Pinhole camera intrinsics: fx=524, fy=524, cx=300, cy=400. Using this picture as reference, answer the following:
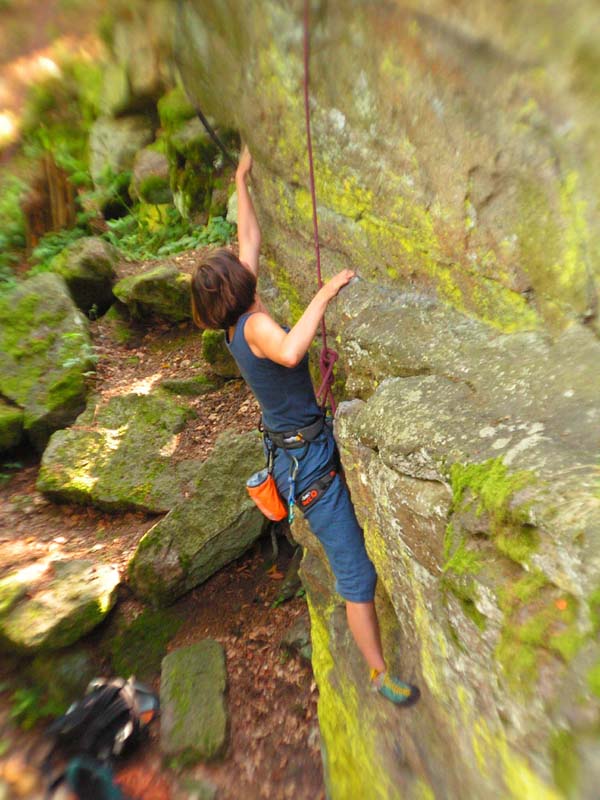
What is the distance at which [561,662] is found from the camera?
1.75m

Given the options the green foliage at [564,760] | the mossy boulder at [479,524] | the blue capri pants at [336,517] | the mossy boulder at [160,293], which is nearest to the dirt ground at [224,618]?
the mossy boulder at [160,293]

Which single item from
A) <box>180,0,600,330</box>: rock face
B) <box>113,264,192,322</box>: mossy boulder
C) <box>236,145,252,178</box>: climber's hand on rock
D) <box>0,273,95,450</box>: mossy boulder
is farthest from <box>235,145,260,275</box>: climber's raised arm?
<box>0,273,95,450</box>: mossy boulder

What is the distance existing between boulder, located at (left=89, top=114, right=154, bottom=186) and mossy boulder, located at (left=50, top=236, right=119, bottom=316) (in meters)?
3.86

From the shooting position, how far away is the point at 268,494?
11.5 ft

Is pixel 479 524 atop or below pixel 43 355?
below

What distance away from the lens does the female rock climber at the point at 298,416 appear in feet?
9.84

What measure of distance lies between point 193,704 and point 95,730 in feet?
2.93

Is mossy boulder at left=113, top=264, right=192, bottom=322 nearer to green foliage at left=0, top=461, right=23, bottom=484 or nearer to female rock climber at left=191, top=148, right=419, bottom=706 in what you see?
green foliage at left=0, top=461, right=23, bottom=484

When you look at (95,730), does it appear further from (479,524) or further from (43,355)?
(43,355)

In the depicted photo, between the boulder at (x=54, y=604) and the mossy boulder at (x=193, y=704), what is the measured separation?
37.3 inches

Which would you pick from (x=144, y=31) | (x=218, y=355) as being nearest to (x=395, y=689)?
(x=218, y=355)

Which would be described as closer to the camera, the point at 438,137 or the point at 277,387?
the point at 438,137

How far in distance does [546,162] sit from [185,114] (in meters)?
10.0

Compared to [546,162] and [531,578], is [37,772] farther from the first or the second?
[546,162]
